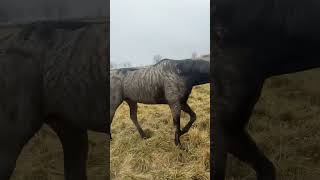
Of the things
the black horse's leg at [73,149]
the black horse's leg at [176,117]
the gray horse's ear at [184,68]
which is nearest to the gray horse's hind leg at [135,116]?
the black horse's leg at [176,117]

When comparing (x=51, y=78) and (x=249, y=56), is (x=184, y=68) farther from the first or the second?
(x=51, y=78)

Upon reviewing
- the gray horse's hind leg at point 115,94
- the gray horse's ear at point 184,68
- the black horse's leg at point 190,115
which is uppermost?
the gray horse's ear at point 184,68

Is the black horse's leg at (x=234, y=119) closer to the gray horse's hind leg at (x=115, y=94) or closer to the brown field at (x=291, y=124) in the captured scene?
the brown field at (x=291, y=124)

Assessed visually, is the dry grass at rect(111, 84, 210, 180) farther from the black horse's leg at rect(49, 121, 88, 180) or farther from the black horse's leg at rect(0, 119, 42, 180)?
the black horse's leg at rect(0, 119, 42, 180)

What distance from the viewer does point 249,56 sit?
186 cm

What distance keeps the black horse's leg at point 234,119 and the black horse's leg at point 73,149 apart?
0.73 metres

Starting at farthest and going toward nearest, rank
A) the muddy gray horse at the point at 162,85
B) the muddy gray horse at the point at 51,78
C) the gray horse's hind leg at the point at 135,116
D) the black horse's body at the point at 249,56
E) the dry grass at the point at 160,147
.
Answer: the gray horse's hind leg at the point at 135,116 < the muddy gray horse at the point at 162,85 < the dry grass at the point at 160,147 < the muddy gray horse at the point at 51,78 < the black horse's body at the point at 249,56

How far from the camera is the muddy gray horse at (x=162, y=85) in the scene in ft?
9.20

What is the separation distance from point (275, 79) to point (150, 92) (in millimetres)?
1311

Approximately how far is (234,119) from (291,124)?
0.28 m

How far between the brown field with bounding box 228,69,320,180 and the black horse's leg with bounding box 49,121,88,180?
3.08ft

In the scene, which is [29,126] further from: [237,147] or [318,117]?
[318,117]

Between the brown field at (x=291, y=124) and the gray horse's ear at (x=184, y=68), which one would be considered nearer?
the brown field at (x=291, y=124)

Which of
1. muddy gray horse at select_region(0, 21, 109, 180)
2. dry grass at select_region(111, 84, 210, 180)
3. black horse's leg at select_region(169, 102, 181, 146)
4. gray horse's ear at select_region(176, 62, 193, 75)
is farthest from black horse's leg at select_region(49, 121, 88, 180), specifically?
gray horse's ear at select_region(176, 62, 193, 75)
